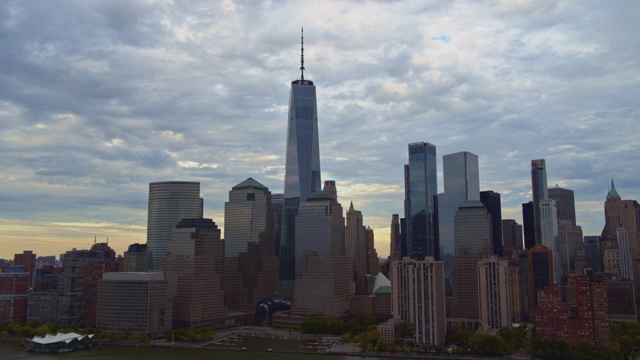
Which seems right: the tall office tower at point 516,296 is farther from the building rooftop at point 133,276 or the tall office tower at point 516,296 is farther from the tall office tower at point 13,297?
the tall office tower at point 13,297

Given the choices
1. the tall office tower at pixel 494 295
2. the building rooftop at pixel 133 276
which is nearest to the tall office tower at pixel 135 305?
the building rooftop at pixel 133 276

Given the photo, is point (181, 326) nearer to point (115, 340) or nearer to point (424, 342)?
point (115, 340)

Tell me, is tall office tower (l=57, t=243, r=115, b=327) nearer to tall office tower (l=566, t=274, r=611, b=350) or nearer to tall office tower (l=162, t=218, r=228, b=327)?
tall office tower (l=162, t=218, r=228, b=327)

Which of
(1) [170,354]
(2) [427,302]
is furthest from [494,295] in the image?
(1) [170,354]

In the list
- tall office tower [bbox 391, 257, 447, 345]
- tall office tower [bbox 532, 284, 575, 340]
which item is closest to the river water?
tall office tower [bbox 391, 257, 447, 345]

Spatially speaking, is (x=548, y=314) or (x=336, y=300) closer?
(x=548, y=314)

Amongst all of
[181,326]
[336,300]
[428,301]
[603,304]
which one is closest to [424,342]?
[428,301]
